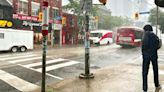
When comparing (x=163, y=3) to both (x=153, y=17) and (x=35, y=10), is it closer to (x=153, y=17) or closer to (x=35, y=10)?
(x=35, y=10)

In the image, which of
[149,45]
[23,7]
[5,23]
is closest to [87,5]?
[149,45]

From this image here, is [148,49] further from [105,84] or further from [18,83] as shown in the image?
[18,83]

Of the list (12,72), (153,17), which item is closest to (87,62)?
(12,72)

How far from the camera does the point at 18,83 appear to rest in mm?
11422

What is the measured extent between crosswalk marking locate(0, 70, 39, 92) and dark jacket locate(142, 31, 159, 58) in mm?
4341

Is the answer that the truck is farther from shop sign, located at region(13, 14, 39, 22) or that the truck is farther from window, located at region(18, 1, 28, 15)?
window, located at region(18, 1, 28, 15)

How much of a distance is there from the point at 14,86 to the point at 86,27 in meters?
3.64

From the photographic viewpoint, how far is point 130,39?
120 feet

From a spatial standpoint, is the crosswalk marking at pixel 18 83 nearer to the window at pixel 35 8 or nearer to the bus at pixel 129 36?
the bus at pixel 129 36

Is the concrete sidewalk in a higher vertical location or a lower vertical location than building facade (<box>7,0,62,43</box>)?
lower

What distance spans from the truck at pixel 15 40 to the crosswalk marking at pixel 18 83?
14.6 m

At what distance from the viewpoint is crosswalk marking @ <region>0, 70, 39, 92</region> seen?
10.6 meters

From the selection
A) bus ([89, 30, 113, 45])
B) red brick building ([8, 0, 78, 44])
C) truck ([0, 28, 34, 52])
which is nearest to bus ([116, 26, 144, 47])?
bus ([89, 30, 113, 45])

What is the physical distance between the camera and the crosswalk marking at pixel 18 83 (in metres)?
10.6
